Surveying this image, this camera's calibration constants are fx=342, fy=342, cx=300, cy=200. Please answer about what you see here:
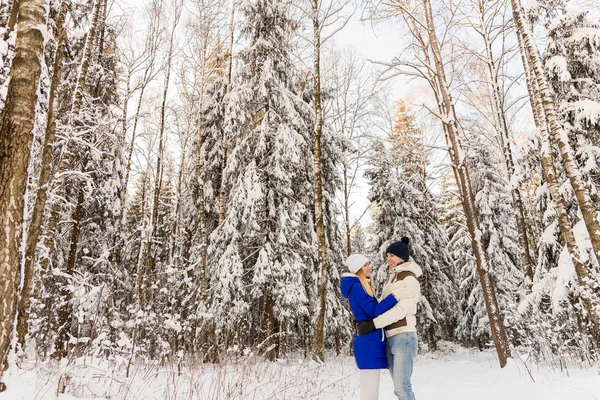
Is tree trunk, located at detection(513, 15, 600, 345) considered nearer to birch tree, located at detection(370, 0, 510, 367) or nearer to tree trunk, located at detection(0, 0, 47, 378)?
birch tree, located at detection(370, 0, 510, 367)

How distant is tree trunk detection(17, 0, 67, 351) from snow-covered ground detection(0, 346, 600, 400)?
29.5 inches

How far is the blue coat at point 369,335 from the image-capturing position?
3.49 meters

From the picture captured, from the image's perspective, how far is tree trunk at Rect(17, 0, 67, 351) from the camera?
4803mm

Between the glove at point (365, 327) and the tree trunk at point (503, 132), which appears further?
the tree trunk at point (503, 132)

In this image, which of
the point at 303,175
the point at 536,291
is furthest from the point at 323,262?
the point at 536,291

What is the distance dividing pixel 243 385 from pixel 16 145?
180 inches

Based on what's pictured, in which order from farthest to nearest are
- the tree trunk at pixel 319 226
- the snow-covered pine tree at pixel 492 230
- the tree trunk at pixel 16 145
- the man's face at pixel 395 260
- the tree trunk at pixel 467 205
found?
the snow-covered pine tree at pixel 492 230
the tree trunk at pixel 467 205
the tree trunk at pixel 319 226
the man's face at pixel 395 260
the tree trunk at pixel 16 145

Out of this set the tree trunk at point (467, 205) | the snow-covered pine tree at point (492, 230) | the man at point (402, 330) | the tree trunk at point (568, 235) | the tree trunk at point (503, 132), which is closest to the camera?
the man at point (402, 330)

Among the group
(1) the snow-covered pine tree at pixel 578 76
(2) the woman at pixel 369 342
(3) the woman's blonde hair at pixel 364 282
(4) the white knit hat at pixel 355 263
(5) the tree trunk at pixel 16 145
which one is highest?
(1) the snow-covered pine tree at pixel 578 76

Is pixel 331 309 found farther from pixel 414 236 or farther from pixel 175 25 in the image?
pixel 175 25

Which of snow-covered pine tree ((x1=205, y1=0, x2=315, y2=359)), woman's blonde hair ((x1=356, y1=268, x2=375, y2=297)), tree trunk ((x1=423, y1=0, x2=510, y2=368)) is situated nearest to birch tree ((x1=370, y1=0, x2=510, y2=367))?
tree trunk ((x1=423, y1=0, x2=510, y2=368))

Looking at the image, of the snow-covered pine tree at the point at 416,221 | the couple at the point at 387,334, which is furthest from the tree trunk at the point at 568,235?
the snow-covered pine tree at the point at 416,221

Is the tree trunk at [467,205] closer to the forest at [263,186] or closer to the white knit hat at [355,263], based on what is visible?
the forest at [263,186]

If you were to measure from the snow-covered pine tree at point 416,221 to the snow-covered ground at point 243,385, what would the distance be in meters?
9.57
